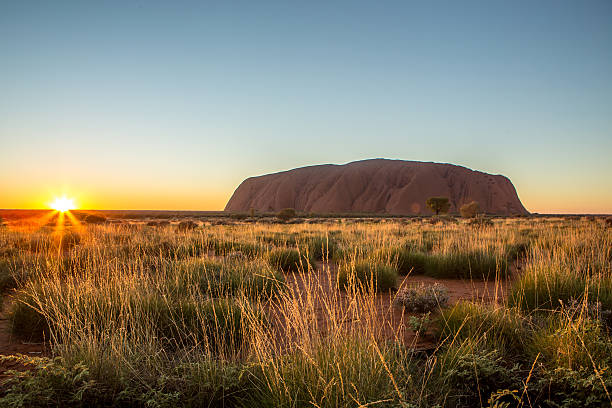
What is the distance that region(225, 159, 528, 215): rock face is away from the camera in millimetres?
86250

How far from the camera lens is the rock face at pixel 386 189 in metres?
86.2

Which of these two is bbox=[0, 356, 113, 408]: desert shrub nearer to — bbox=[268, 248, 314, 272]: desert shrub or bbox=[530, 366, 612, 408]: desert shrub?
bbox=[530, 366, 612, 408]: desert shrub

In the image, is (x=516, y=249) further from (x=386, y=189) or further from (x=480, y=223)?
(x=386, y=189)

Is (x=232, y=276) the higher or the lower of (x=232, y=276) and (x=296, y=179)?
the lower

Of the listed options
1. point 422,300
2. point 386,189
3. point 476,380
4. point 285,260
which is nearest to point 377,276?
point 422,300

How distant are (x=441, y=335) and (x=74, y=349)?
3119mm

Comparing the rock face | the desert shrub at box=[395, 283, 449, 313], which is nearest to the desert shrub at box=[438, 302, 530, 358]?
the desert shrub at box=[395, 283, 449, 313]

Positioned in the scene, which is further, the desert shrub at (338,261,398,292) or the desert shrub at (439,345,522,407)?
the desert shrub at (338,261,398,292)

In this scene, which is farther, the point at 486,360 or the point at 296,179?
the point at 296,179

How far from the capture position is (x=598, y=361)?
7.49 ft

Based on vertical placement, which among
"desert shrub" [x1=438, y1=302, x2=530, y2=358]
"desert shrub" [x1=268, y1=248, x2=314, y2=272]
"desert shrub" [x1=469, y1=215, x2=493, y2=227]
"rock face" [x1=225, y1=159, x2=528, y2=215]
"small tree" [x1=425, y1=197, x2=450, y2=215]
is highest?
"rock face" [x1=225, y1=159, x2=528, y2=215]

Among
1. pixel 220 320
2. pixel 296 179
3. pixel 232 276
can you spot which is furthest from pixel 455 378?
pixel 296 179

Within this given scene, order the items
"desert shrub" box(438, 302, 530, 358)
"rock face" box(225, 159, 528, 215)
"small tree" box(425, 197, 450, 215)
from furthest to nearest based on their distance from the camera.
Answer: "rock face" box(225, 159, 528, 215)
"small tree" box(425, 197, 450, 215)
"desert shrub" box(438, 302, 530, 358)

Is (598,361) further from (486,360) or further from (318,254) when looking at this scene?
(318,254)
